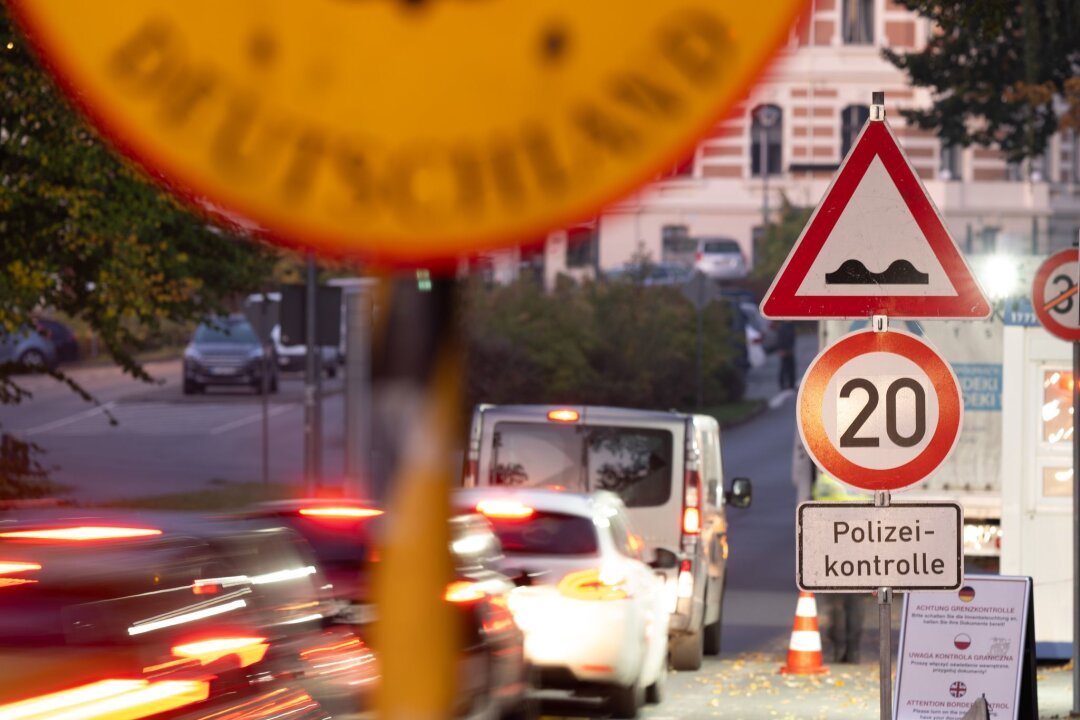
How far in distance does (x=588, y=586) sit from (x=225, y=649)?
670 centimetres

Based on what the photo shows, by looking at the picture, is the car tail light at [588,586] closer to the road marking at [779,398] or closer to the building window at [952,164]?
the road marking at [779,398]

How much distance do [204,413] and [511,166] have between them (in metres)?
46.6

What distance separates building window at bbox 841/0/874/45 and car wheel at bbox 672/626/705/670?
4584 cm

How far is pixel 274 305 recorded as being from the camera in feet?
110

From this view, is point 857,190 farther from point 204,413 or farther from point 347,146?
point 204,413

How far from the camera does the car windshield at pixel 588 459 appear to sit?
1603 cm

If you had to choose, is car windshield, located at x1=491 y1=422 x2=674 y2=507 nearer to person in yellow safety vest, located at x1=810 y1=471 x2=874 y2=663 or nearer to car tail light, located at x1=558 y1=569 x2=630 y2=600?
person in yellow safety vest, located at x1=810 y1=471 x2=874 y2=663

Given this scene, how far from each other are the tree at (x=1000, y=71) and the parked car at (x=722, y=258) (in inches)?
1106

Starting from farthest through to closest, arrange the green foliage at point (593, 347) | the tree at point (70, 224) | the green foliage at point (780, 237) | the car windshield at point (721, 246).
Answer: the car windshield at point (721, 246), the green foliage at point (780, 237), the green foliage at point (593, 347), the tree at point (70, 224)

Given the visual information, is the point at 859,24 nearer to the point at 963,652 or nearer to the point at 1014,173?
the point at 1014,173

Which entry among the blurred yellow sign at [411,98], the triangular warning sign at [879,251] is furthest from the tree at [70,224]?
the blurred yellow sign at [411,98]

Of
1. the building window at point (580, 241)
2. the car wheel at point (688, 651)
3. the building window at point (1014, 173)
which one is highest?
the building window at point (1014, 173)

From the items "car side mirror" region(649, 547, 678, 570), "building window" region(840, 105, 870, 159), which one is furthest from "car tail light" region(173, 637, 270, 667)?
"building window" region(840, 105, 870, 159)

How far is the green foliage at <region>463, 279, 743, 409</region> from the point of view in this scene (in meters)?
40.5
